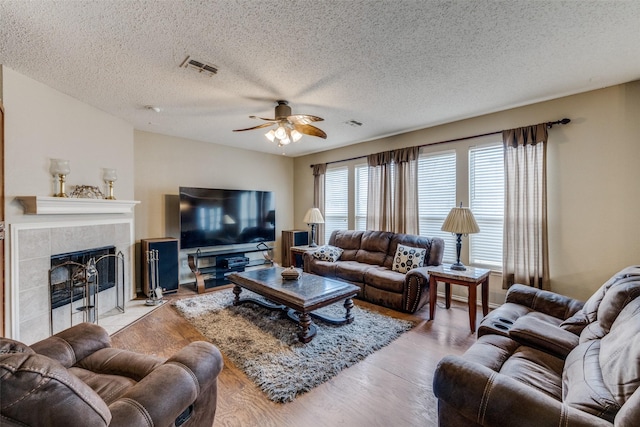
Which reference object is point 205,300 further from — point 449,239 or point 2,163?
point 449,239

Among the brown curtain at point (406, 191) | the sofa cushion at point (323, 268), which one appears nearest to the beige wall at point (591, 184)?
the brown curtain at point (406, 191)

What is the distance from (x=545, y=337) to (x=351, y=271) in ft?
8.40

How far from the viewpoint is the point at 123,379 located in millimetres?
1452

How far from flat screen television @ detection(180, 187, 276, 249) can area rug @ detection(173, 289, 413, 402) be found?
4.59 feet

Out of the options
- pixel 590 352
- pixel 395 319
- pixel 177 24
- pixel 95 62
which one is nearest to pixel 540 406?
pixel 590 352

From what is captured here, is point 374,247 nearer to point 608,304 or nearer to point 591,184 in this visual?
point 591,184

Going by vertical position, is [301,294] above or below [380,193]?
below

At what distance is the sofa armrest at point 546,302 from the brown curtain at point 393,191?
6.52 ft

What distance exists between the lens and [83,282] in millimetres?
3053

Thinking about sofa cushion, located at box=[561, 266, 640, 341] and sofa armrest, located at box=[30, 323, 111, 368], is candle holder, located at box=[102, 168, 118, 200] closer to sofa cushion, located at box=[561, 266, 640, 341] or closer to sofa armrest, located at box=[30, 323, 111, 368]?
sofa armrest, located at box=[30, 323, 111, 368]

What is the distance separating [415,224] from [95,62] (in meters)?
4.37

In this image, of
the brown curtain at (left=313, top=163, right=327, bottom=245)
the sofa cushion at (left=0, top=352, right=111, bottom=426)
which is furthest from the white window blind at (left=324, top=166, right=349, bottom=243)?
the sofa cushion at (left=0, top=352, right=111, bottom=426)

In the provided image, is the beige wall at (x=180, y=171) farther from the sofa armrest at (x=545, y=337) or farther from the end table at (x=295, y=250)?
the sofa armrest at (x=545, y=337)

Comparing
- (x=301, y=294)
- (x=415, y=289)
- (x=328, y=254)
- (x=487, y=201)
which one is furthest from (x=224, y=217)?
(x=487, y=201)
